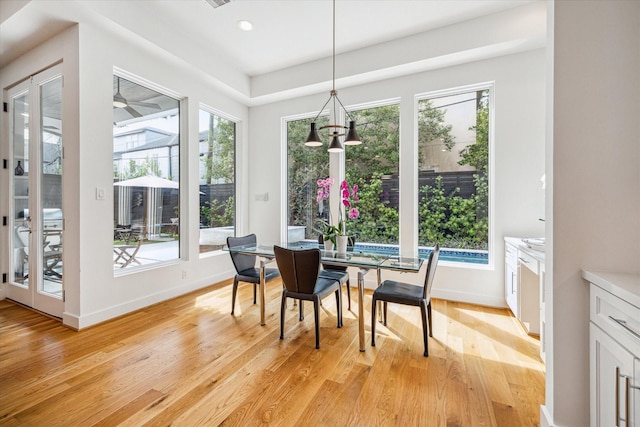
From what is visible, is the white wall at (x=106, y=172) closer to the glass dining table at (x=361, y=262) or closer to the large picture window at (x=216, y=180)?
the large picture window at (x=216, y=180)

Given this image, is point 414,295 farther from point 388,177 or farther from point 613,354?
point 388,177

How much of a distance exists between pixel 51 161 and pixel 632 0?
474cm

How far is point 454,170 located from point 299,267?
248cm

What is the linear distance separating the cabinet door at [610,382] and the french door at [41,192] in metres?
4.20

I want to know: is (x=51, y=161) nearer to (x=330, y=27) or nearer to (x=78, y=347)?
(x=78, y=347)

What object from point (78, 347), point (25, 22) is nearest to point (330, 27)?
point (25, 22)

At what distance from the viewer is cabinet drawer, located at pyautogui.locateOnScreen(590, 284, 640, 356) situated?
105 cm

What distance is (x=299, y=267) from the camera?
2.40 m

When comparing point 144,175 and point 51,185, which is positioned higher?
point 144,175

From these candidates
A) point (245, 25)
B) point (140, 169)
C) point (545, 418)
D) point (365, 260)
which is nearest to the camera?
→ point (545, 418)

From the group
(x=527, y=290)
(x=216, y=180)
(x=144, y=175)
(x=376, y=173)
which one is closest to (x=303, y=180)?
(x=376, y=173)

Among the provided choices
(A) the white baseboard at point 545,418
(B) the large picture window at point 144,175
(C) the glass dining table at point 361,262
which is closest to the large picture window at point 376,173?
(C) the glass dining table at point 361,262

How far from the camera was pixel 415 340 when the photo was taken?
256 centimetres

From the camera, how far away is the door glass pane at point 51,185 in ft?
Result: 10.0
